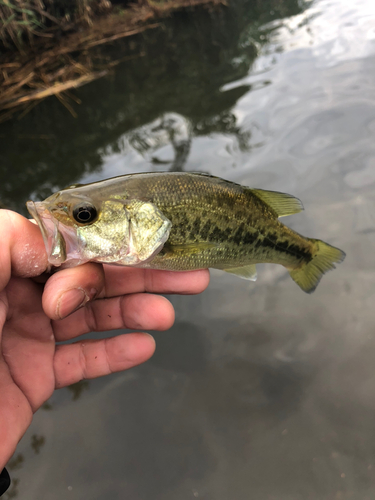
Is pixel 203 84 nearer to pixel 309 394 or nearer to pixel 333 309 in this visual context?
pixel 333 309

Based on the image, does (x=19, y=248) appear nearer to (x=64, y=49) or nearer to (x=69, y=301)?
(x=69, y=301)

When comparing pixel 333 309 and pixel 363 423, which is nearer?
pixel 363 423

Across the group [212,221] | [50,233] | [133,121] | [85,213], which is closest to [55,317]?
[50,233]

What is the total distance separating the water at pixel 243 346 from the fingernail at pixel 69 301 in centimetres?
127

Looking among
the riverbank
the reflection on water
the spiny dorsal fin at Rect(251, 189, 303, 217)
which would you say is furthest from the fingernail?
the riverbank

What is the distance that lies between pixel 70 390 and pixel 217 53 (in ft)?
26.1

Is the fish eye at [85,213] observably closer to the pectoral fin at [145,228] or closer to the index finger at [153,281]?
the pectoral fin at [145,228]

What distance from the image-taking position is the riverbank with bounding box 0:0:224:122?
6.41 m

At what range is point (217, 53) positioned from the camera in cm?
760

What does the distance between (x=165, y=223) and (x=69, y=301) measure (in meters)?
0.60

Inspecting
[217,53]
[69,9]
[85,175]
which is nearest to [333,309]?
[85,175]

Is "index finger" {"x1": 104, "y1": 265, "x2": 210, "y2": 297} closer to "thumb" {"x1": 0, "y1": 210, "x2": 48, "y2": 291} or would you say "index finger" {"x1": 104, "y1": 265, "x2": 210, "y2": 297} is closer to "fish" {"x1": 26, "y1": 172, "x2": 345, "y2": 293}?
"fish" {"x1": 26, "y1": 172, "x2": 345, "y2": 293}

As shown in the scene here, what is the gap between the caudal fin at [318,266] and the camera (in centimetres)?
224

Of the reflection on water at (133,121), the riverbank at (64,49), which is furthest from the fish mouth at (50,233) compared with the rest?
the riverbank at (64,49)
